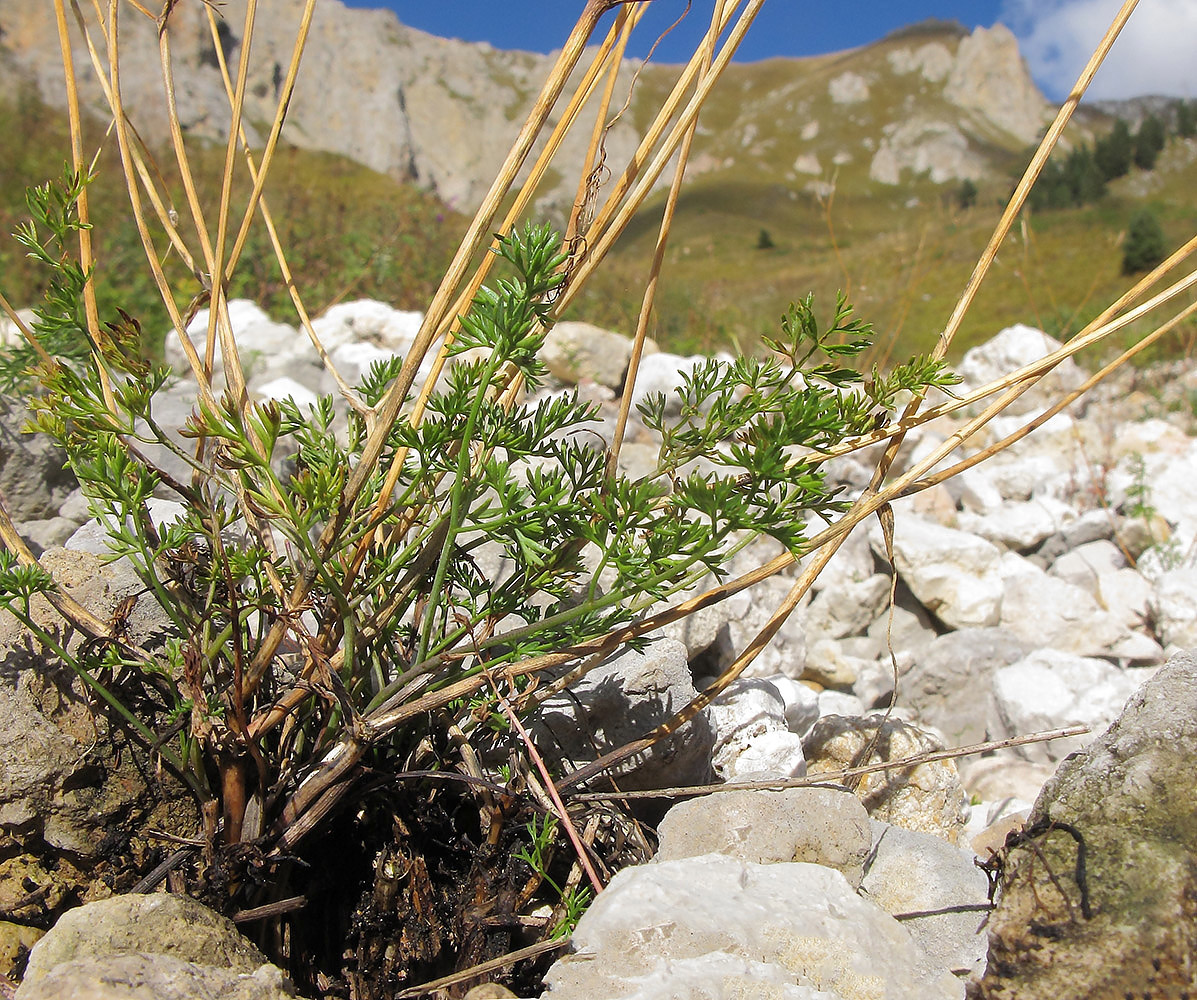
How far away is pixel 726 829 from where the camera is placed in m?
1.65

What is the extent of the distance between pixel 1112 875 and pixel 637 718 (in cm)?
91

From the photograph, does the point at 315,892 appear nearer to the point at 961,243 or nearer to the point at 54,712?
the point at 54,712

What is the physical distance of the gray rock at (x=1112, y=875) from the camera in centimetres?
117

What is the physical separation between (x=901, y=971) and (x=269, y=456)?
1242 mm

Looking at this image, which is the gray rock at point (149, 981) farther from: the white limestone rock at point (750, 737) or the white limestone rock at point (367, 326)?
the white limestone rock at point (367, 326)

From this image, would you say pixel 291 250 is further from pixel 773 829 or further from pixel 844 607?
pixel 773 829

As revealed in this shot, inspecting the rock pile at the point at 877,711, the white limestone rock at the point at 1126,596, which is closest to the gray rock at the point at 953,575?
the rock pile at the point at 877,711

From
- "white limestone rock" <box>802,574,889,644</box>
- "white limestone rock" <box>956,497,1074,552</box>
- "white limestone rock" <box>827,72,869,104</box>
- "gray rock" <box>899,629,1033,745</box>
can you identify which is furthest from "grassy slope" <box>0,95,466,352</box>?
"white limestone rock" <box>827,72,869,104</box>

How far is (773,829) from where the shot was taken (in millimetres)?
1646

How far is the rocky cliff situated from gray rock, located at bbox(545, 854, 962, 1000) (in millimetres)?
32295

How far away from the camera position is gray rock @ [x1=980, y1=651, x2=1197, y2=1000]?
117 cm

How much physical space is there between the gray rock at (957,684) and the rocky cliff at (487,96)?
31.4m

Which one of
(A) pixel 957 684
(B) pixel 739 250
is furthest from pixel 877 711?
(B) pixel 739 250

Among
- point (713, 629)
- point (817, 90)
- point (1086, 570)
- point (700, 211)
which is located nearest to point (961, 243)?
point (1086, 570)
